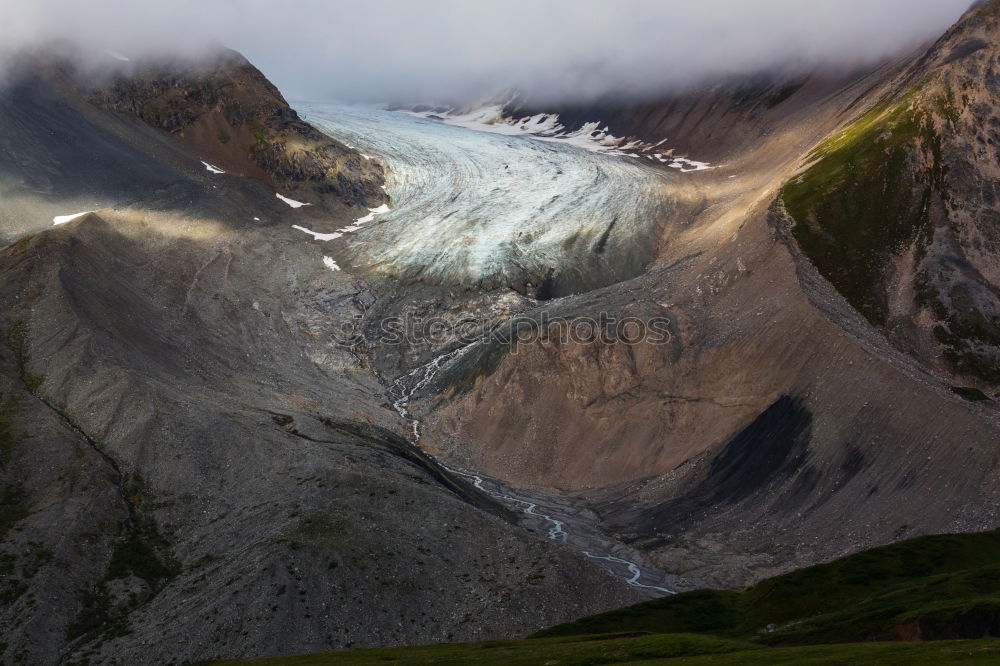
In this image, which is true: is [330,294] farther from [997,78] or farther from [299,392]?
[997,78]

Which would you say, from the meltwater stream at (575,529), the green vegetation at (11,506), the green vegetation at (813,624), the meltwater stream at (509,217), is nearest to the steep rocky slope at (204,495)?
the green vegetation at (11,506)

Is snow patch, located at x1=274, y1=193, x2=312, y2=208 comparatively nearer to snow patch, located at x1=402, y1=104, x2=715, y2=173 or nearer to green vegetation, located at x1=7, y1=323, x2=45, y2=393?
green vegetation, located at x1=7, y1=323, x2=45, y2=393

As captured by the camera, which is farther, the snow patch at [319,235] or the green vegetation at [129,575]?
the snow patch at [319,235]

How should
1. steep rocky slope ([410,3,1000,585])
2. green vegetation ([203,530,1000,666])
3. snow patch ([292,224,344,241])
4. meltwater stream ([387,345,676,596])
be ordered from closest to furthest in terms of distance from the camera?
green vegetation ([203,530,1000,666]) → meltwater stream ([387,345,676,596]) → steep rocky slope ([410,3,1000,585]) → snow patch ([292,224,344,241])

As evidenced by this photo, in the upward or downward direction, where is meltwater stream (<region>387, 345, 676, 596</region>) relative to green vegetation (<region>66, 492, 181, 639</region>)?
downward

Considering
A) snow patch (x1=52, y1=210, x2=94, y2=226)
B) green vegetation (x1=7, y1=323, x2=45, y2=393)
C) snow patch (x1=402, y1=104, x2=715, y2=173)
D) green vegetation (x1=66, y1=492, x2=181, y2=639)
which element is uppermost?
snow patch (x1=402, y1=104, x2=715, y2=173)

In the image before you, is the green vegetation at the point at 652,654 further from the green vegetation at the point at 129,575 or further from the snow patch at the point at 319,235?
the snow patch at the point at 319,235

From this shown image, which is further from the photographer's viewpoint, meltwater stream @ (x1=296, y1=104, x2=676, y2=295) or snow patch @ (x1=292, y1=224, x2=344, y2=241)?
snow patch @ (x1=292, y1=224, x2=344, y2=241)

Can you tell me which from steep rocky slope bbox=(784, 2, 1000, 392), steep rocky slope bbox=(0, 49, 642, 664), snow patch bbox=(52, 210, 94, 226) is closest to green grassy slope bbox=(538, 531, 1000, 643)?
steep rocky slope bbox=(0, 49, 642, 664)
